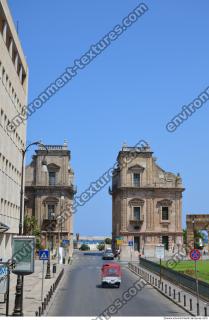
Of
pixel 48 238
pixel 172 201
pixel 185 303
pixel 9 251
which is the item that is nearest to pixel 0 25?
pixel 9 251

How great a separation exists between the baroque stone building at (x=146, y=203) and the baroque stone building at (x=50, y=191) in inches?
393

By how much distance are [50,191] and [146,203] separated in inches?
688

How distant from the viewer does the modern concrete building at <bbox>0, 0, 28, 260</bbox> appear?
45.9 meters

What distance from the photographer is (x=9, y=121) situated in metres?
49.5

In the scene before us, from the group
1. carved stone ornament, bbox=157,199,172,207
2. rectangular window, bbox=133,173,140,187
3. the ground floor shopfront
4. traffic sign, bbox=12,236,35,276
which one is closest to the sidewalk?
traffic sign, bbox=12,236,35,276

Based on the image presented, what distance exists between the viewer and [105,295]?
34.9 metres

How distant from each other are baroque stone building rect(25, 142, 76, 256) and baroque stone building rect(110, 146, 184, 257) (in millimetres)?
9993

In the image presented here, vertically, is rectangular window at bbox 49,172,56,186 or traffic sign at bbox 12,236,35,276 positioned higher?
rectangular window at bbox 49,172,56,186

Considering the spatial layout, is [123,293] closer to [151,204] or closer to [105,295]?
[105,295]

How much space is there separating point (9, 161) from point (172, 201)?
167 feet

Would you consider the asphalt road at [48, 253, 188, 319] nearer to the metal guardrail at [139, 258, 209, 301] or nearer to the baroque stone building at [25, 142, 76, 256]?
the metal guardrail at [139, 258, 209, 301]

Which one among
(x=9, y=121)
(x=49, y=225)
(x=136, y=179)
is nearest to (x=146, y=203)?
(x=136, y=179)

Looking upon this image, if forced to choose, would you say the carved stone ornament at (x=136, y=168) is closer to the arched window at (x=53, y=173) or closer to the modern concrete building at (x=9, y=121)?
the arched window at (x=53, y=173)

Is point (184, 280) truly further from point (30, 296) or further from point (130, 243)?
point (130, 243)
